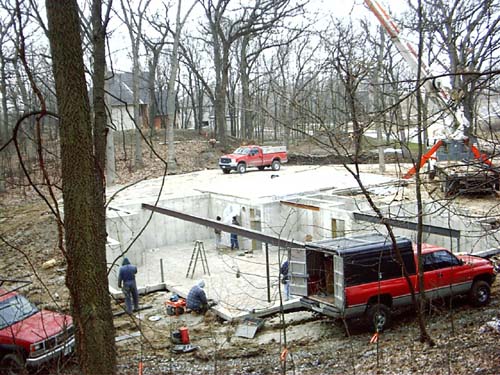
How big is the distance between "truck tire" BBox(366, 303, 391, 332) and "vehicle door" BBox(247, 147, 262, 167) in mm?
21383

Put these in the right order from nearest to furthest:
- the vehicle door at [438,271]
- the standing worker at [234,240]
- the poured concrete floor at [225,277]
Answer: the vehicle door at [438,271]
the poured concrete floor at [225,277]
the standing worker at [234,240]

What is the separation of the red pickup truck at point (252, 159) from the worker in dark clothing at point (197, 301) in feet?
59.5

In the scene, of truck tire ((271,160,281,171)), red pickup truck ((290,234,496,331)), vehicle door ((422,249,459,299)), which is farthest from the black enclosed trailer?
truck tire ((271,160,281,171))

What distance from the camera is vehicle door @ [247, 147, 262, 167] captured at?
33156mm

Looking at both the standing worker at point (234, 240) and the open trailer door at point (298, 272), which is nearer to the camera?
the open trailer door at point (298, 272)

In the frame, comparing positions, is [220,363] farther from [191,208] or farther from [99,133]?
[191,208]

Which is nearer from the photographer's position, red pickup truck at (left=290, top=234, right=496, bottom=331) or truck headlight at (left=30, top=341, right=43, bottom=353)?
truck headlight at (left=30, top=341, right=43, bottom=353)

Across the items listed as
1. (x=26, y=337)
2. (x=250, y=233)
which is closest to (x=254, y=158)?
(x=250, y=233)

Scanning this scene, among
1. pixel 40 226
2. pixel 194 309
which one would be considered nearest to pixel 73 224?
pixel 194 309

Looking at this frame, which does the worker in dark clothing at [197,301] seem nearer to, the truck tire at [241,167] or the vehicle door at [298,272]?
the vehicle door at [298,272]

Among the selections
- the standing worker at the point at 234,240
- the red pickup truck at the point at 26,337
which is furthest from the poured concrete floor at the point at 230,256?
the red pickup truck at the point at 26,337

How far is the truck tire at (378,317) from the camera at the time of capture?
1200 cm

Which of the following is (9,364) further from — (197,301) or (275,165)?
(275,165)

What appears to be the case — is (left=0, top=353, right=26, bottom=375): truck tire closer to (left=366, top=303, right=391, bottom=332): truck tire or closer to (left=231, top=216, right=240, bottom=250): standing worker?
(left=366, top=303, right=391, bottom=332): truck tire
